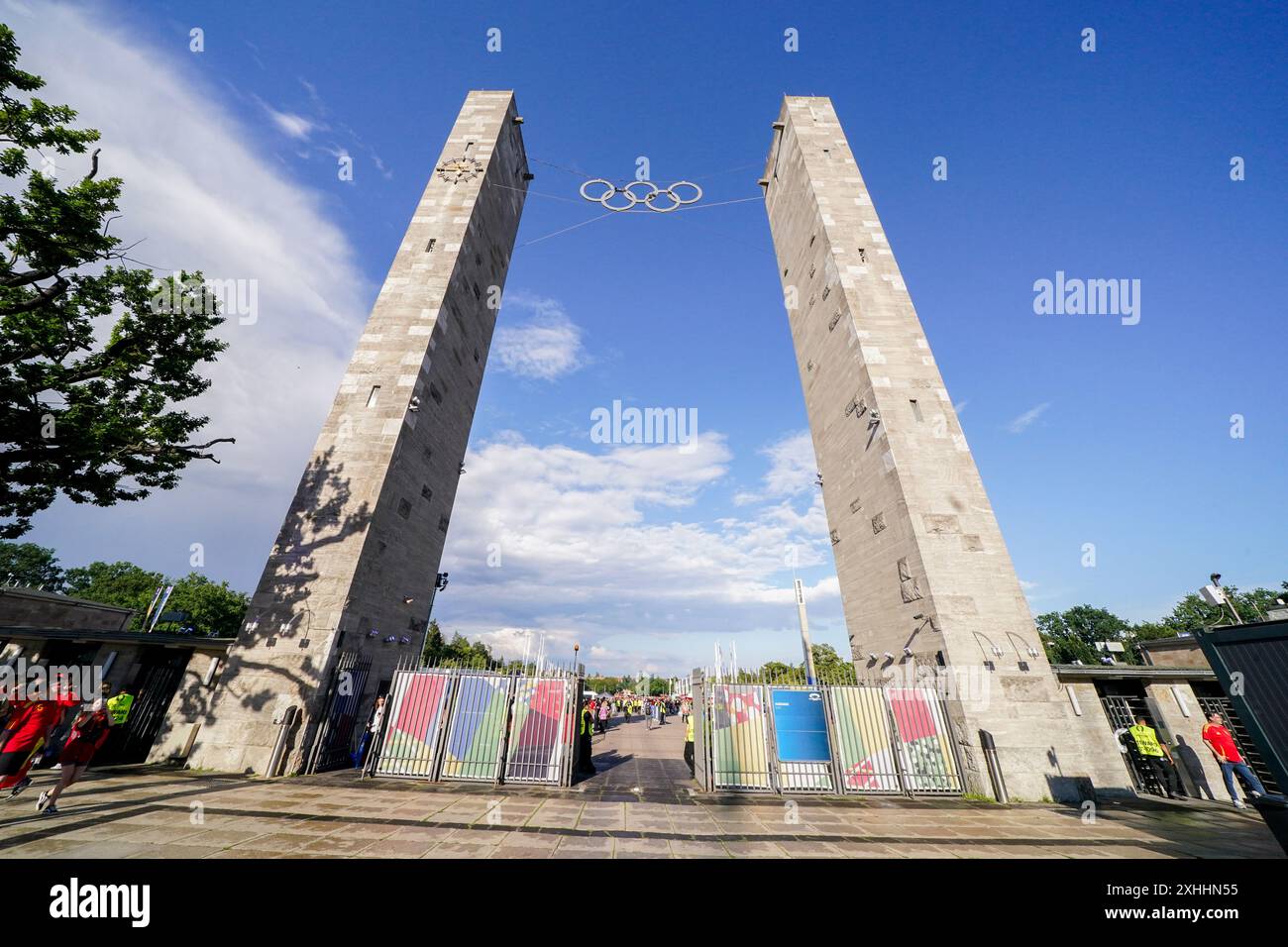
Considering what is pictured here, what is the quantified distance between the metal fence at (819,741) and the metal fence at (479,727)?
3.75 m

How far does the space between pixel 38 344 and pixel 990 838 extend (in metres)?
26.1

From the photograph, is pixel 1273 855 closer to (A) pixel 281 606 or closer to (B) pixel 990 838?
(B) pixel 990 838

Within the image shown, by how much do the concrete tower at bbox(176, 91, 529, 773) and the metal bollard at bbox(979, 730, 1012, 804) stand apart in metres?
17.8

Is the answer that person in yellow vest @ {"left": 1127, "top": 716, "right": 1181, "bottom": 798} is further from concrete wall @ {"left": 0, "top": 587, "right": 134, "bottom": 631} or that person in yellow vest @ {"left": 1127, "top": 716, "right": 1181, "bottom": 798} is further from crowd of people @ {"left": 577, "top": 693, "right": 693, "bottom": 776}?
concrete wall @ {"left": 0, "top": 587, "right": 134, "bottom": 631}

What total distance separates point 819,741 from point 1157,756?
10.3 meters

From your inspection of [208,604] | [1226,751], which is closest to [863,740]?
[1226,751]

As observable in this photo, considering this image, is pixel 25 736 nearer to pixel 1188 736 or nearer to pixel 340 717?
pixel 340 717

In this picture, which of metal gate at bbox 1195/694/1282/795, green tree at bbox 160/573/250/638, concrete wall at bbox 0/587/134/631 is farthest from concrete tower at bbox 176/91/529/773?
green tree at bbox 160/573/250/638

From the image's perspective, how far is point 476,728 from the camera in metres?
11.5

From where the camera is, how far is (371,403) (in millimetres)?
15719

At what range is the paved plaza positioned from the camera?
20.8 ft

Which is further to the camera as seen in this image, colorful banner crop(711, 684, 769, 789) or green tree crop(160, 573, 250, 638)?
green tree crop(160, 573, 250, 638)

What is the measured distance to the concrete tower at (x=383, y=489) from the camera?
39.7 ft
